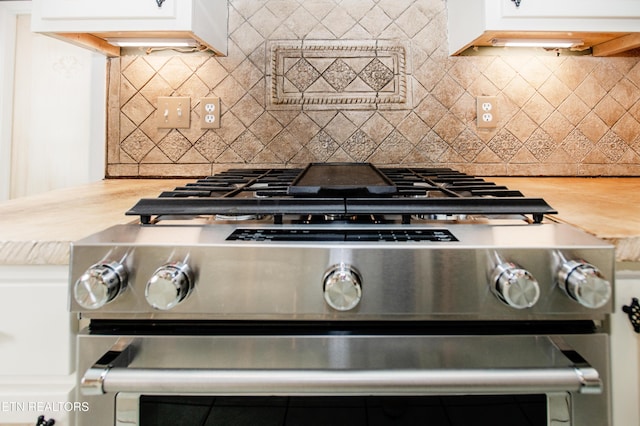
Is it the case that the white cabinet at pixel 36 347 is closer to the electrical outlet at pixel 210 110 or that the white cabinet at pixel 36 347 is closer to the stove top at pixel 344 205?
the stove top at pixel 344 205

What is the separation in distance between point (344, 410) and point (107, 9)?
48.3 inches

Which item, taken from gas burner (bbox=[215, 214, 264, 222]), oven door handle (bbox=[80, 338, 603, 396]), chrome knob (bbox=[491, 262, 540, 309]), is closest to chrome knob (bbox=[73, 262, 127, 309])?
oven door handle (bbox=[80, 338, 603, 396])

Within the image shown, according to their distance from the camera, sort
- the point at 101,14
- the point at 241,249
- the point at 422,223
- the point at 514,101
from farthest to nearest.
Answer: the point at 514,101 < the point at 101,14 < the point at 422,223 < the point at 241,249

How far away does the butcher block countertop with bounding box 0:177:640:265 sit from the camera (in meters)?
0.61

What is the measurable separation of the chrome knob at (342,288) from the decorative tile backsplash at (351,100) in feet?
3.14

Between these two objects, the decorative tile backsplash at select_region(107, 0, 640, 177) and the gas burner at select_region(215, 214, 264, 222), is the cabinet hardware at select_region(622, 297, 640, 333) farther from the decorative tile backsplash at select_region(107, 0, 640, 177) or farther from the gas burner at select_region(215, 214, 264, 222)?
the decorative tile backsplash at select_region(107, 0, 640, 177)

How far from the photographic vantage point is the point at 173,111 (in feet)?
4.73

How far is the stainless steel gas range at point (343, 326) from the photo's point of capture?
1.82 feet

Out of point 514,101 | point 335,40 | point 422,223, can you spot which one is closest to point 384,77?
point 335,40

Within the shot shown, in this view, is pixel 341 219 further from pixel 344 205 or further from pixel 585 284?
pixel 585 284

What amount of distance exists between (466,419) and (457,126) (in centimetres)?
111

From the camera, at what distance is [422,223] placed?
27.9 inches

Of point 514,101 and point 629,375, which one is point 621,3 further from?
point 629,375

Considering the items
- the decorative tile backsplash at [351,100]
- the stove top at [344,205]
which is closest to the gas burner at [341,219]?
the stove top at [344,205]
